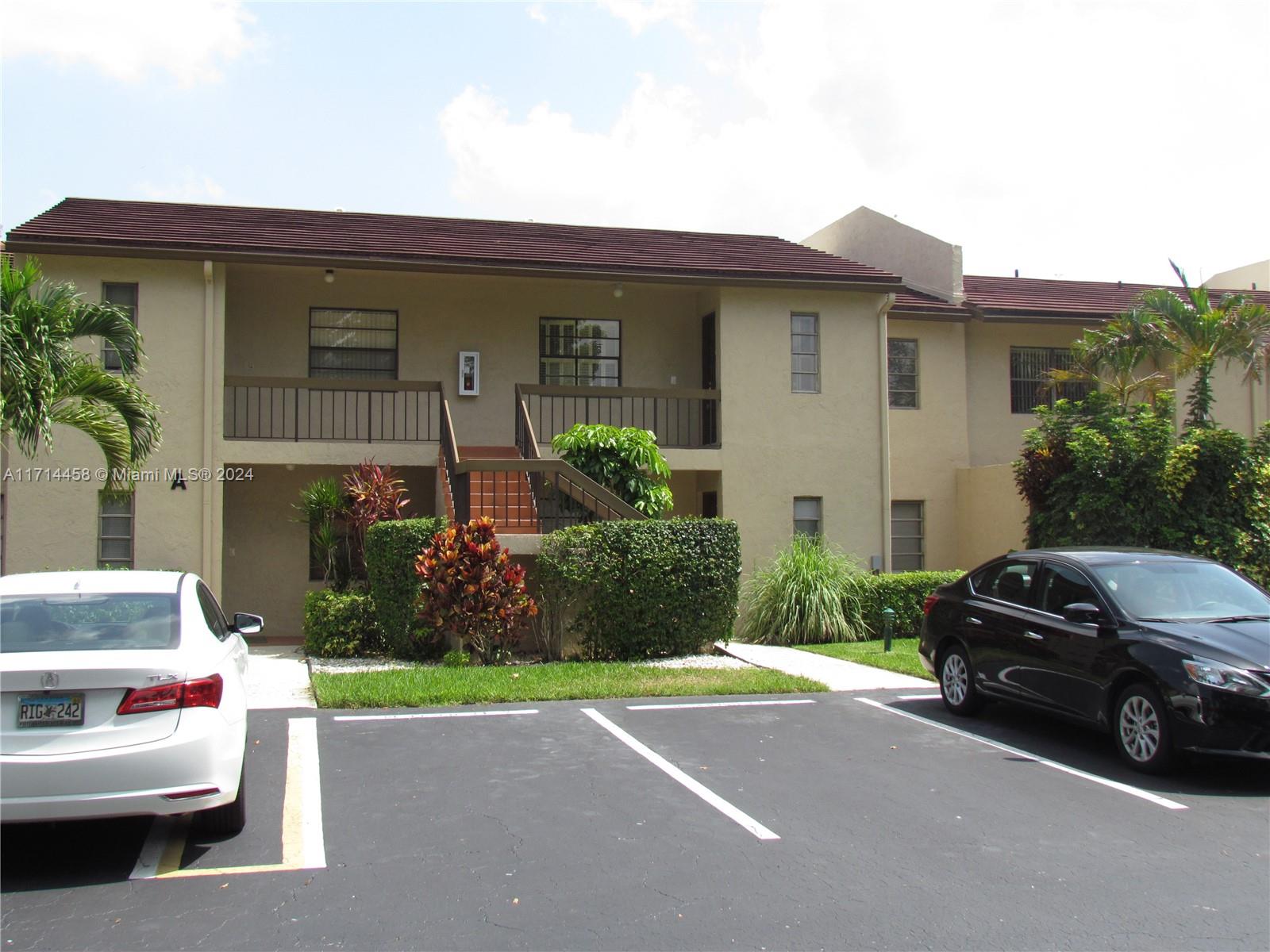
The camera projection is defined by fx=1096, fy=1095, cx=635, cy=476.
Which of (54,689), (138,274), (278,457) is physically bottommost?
(54,689)

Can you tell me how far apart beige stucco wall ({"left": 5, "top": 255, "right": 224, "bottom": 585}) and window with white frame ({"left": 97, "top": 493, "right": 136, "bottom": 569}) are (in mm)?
148

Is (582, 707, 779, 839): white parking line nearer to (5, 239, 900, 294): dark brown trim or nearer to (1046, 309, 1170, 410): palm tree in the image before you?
(5, 239, 900, 294): dark brown trim

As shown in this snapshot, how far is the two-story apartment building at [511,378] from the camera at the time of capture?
51.2 feet

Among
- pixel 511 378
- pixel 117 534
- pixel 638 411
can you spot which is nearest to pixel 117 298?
pixel 117 534

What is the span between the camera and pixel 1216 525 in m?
15.3

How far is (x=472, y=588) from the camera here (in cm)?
1267

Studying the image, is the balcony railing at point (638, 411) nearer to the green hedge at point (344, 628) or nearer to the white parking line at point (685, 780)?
the green hedge at point (344, 628)

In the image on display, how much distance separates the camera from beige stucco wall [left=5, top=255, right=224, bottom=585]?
1520cm

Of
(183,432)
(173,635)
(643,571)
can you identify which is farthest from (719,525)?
(173,635)

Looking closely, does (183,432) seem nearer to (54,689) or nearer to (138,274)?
(138,274)

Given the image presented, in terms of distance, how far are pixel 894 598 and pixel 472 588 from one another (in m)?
6.93

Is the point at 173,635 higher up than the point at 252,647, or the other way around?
the point at 173,635

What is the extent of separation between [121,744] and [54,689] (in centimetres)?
41

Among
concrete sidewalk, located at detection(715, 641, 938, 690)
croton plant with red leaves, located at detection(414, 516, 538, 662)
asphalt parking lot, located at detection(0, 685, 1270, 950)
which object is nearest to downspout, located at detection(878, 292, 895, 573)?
concrete sidewalk, located at detection(715, 641, 938, 690)
